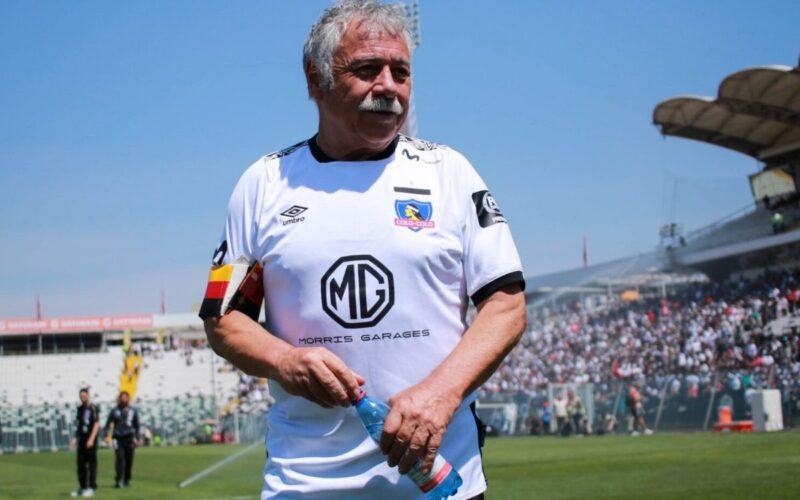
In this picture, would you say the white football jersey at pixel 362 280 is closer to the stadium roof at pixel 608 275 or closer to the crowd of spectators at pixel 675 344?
the crowd of spectators at pixel 675 344

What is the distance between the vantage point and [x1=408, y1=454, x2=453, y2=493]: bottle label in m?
2.77

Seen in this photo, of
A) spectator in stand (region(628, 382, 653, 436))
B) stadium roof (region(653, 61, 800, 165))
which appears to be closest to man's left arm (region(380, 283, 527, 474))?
spectator in stand (region(628, 382, 653, 436))

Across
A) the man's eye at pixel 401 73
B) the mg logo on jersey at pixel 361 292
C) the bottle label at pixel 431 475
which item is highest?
the man's eye at pixel 401 73

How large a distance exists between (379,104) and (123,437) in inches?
784

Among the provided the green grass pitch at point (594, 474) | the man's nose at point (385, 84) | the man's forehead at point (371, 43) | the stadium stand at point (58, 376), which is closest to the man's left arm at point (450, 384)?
the man's nose at point (385, 84)

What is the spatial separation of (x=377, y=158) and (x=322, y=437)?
2.65 ft

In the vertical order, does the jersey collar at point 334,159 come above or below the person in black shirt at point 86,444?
above

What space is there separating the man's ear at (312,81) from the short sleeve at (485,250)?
50 cm

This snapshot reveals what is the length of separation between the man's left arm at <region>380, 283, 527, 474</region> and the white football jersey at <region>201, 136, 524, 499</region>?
0.26ft

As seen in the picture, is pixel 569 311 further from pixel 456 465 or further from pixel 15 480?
pixel 456 465

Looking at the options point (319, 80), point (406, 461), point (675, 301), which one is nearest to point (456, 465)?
point (406, 461)

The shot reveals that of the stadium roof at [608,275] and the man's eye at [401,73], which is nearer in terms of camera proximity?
the man's eye at [401,73]

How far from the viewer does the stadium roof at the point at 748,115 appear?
1762 inches

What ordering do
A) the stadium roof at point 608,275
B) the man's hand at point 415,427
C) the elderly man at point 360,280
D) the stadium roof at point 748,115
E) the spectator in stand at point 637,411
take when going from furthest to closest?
the stadium roof at point 608,275, the stadium roof at point 748,115, the spectator in stand at point 637,411, the elderly man at point 360,280, the man's hand at point 415,427
